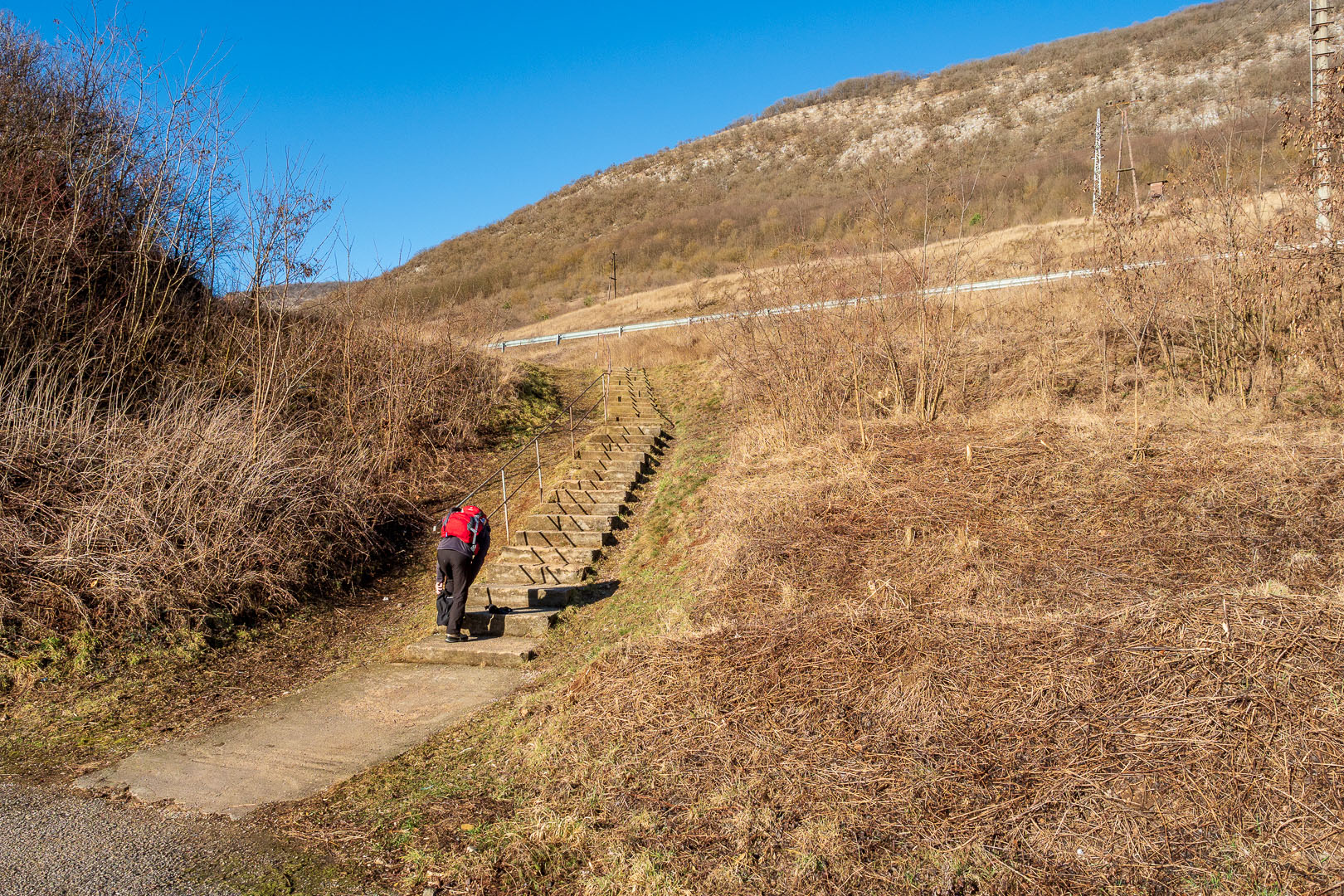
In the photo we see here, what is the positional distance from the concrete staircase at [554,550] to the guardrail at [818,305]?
2888 mm

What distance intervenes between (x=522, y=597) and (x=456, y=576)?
1274mm

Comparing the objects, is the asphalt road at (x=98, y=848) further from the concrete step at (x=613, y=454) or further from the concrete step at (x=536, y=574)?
the concrete step at (x=613, y=454)

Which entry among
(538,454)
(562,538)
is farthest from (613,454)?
(562,538)

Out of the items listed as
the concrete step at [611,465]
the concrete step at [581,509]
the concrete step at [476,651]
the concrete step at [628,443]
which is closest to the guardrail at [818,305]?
the concrete step at [628,443]

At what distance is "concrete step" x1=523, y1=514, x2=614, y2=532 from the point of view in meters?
12.0

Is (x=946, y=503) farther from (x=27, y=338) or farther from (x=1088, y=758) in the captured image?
(x=27, y=338)

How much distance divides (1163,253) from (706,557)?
7819 millimetres

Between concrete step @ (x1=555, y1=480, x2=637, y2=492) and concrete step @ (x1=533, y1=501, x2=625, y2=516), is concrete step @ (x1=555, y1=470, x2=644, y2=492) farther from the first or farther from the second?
concrete step @ (x1=533, y1=501, x2=625, y2=516)

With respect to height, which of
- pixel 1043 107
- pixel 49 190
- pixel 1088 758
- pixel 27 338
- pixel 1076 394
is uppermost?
pixel 1043 107

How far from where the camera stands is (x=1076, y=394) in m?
12.2

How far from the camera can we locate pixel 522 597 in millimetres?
9992

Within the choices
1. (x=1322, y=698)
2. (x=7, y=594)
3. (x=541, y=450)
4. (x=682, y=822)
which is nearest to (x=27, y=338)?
(x=7, y=594)

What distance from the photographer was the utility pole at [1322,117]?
34.2 feet

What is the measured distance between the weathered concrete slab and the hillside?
10201 millimetres
